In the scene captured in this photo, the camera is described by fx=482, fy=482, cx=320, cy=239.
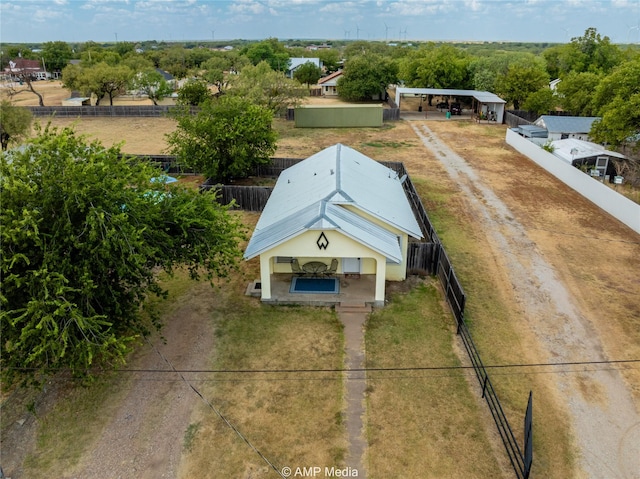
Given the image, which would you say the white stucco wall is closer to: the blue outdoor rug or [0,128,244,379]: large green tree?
the blue outdoor rug

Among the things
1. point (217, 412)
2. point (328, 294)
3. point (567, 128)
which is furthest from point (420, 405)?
point (567, 128)

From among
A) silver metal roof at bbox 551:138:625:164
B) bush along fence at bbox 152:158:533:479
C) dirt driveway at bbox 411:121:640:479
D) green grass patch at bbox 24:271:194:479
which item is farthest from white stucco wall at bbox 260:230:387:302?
A: silver metal roof at bbox 551:138:625:164

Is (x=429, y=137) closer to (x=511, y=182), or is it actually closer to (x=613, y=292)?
(x=511, y=182)

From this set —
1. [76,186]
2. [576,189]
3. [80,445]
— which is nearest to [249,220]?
[76,186]

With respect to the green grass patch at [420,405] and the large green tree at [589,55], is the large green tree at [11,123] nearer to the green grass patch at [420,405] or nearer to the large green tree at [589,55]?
the green grass patch at [420,405]

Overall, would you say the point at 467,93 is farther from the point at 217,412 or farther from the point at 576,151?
the point at 217,412

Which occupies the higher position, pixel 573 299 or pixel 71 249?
pixel 71 249

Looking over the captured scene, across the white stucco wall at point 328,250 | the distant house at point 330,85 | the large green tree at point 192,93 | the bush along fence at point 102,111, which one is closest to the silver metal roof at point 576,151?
the white stucco wall at point 328,250
